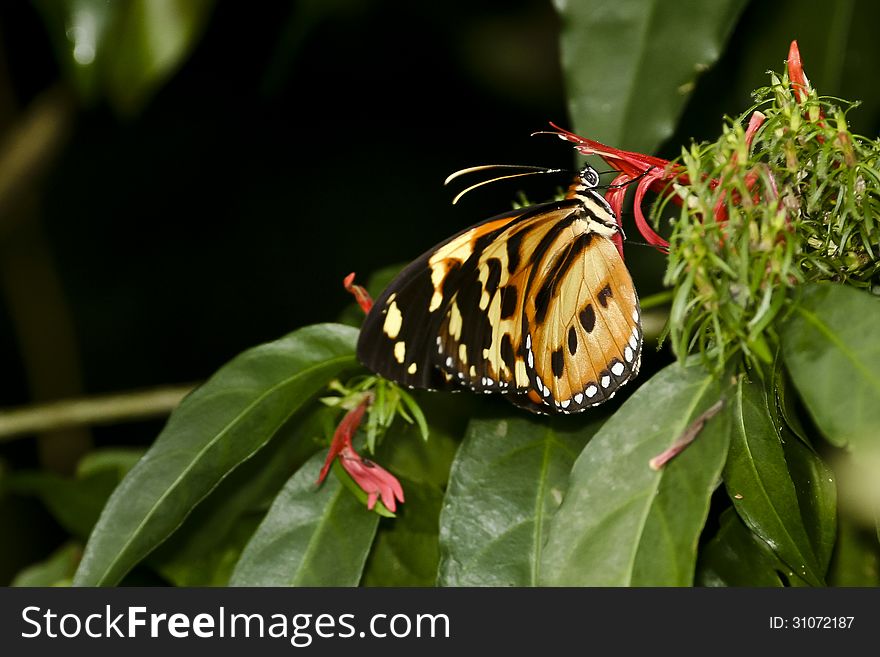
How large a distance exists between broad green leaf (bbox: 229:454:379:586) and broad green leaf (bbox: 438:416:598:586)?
3.1 inches

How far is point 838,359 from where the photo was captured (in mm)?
562

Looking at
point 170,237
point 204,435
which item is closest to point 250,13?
point 170,237

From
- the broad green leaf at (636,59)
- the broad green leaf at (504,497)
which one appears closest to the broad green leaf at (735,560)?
the broad green leaf at (504,497)

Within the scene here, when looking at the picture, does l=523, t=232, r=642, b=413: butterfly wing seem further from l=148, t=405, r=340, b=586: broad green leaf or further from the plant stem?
the plant stem

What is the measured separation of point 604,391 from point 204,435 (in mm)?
291

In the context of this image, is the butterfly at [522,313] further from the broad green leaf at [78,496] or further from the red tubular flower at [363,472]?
the broad green leaf at [78,496]

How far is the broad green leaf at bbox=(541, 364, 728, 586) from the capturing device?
1.93ft

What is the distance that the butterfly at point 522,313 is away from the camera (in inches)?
29.5

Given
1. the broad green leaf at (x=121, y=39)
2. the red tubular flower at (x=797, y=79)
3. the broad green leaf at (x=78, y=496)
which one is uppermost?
the broad green leaf at (x=121, y=39)

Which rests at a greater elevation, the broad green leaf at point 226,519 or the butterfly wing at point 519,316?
the butterfly wing at point 519,316

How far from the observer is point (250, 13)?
7.25ft

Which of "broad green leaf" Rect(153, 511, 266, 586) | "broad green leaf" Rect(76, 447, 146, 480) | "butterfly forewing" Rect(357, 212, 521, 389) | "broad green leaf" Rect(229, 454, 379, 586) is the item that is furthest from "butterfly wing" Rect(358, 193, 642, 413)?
"broad green leaf" Rect(76, 447, 146, 480)
